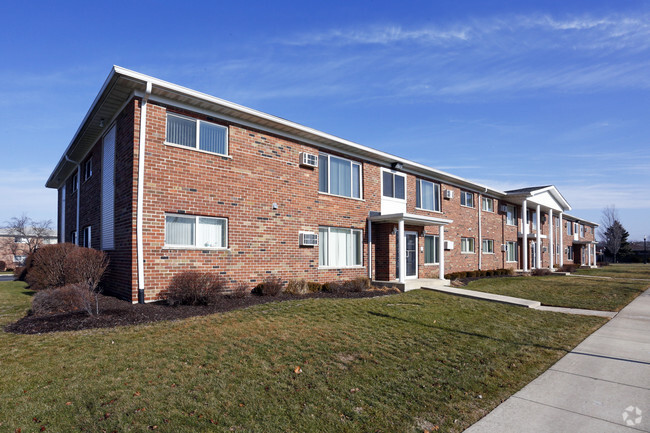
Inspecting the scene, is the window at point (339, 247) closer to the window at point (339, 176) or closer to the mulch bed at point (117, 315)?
the window at point (339, 176)

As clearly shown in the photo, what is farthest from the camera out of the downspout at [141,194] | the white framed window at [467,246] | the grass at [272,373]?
the white framed window at [467,246]

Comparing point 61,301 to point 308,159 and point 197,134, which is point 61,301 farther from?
point 308,159

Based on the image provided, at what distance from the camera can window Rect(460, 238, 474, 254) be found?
2193 cm

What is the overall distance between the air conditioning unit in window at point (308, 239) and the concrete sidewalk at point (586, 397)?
8016 millimetres

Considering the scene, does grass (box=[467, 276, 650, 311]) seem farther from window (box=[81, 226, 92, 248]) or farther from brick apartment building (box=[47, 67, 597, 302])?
window (box=[81, 226, 92, 248])

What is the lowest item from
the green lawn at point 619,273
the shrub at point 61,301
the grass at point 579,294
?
the green lawn at point 619,273

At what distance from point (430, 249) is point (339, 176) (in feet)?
22.0

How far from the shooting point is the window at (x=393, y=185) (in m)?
16.8

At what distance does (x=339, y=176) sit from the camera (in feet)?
48.7

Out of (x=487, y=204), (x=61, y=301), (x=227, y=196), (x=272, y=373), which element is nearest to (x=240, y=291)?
(x=227, y=196)

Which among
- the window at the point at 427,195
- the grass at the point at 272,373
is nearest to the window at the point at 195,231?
the grass at the point at 272,373

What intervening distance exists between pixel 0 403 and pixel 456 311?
908 centimetres

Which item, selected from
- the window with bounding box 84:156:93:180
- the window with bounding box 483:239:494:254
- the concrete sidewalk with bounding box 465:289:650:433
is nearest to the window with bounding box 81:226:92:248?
the window with bounding box 84:156:93:180

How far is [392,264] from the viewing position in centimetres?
1548
